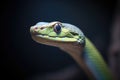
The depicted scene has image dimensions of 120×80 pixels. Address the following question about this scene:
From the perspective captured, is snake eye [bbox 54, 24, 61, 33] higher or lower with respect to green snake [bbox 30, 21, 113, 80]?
higher

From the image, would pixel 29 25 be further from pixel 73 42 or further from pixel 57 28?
pixel 73 42

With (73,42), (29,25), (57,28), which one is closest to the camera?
(29,25)

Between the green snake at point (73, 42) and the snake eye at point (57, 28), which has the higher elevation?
the snake eye at point (57, 28)

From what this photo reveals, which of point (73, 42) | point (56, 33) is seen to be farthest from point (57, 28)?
point (73, 42)

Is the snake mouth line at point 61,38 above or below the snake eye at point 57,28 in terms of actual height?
below

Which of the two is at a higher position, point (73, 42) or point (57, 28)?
point (57, 28)
